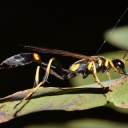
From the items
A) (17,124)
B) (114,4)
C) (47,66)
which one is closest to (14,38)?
(114,4)

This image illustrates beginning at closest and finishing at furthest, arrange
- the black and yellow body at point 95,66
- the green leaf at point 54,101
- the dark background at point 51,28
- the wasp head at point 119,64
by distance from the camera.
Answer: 1. the green leaf at point 54,101
2. the wasp head at point 119,64
3. the black and yellow body at point 95,66
4. the dark background at point 51,28

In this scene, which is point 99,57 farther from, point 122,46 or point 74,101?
point 74,101

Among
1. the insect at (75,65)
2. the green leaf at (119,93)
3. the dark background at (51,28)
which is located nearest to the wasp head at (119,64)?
the insect at (75,65)

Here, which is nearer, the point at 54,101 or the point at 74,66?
the point at 54,101

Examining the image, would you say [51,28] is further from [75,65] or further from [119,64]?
[119,64]

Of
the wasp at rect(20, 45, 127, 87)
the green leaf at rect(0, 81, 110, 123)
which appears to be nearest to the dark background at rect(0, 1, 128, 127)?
the wasp at rect(20, 45, 127, 87)

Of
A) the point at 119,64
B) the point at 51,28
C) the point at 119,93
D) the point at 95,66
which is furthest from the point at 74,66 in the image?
the point at 51,28

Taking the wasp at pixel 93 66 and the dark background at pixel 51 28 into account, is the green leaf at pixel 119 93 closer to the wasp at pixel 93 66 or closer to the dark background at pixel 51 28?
the wasp at pixel 93 66

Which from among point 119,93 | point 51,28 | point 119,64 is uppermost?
point 51,28
